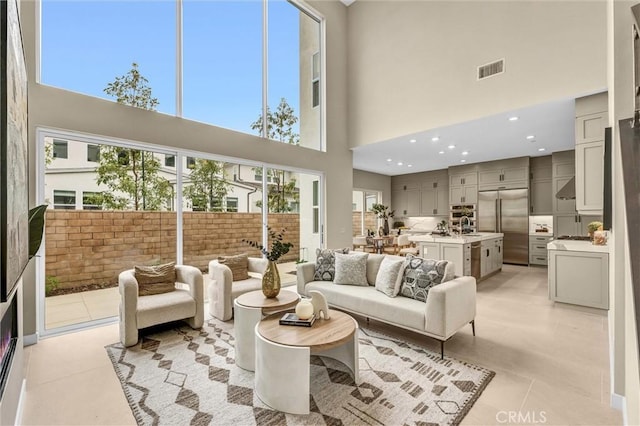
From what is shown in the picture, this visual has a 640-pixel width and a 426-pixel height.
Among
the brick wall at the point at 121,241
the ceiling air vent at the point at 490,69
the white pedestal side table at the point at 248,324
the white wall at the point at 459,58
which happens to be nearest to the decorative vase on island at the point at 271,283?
the white pedestal side table at the point at 248,324

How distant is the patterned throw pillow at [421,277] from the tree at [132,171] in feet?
11.2

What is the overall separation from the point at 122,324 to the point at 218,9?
16.2ft

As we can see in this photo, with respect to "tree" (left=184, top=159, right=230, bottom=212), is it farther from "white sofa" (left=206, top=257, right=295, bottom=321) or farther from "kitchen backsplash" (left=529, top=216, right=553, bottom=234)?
"kitchen backsplash" (left=529, top=216, right=553, bottom=234)

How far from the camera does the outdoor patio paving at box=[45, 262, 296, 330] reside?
3404 mm

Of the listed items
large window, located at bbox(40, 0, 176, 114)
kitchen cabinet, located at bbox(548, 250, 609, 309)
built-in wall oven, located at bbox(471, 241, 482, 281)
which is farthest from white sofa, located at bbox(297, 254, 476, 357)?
large window, located at bbox(40, 0, 176, 114)

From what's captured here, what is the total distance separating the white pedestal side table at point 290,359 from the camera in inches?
79.0

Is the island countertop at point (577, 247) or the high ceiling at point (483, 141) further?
the high ceiling at point (483, 141)

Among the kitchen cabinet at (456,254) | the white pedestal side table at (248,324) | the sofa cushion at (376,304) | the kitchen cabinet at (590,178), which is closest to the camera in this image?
the white pedestal side table at (248,324)

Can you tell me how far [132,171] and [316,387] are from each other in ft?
11.7

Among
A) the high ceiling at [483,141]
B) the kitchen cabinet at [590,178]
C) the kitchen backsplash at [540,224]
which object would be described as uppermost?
the high ceiling at [483,141]

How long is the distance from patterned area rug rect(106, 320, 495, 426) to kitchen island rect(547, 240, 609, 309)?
2841 millimetres

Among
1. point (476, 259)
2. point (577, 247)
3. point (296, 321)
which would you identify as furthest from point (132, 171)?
point (577, 247)

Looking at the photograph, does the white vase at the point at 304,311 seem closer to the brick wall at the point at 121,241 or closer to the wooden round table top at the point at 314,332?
the wooden round table top at the point at 314,332

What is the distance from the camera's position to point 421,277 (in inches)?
127
